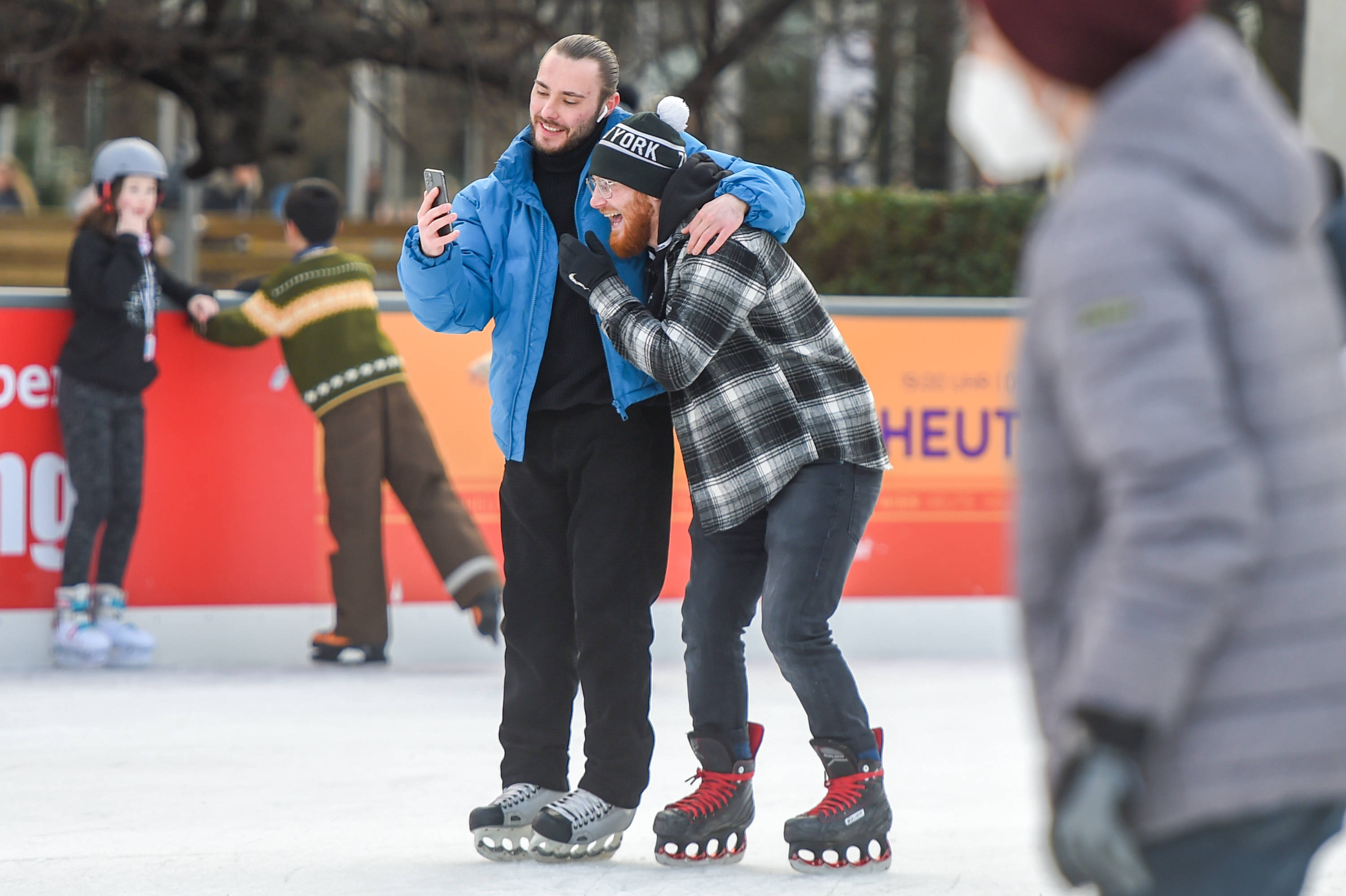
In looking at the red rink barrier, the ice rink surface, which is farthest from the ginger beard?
the red rink barrier

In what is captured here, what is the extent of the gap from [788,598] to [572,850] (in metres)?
0.74

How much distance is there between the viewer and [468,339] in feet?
21.2

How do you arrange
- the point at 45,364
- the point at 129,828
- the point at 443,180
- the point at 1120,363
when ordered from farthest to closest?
the point at 45,364 < the point at 129,828 < the point at 443,180 < the point at 1120,363

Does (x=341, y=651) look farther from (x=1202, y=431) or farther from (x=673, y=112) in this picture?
(x=1202, y=431)

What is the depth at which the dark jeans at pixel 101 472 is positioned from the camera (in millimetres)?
5949

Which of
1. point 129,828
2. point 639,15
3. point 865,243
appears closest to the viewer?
point 129,828

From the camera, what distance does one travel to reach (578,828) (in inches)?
136

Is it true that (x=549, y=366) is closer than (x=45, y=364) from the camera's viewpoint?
Yes

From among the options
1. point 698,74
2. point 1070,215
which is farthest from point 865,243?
point 1070,215

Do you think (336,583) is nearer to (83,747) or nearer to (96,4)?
(83,747)

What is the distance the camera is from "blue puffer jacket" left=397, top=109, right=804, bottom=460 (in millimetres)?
3432

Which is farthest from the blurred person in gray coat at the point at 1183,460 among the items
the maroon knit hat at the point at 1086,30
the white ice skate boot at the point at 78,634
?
the white ice skate boot at the point at 78,634

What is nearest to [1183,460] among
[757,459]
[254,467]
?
[757,459]

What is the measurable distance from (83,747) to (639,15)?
316 inches
